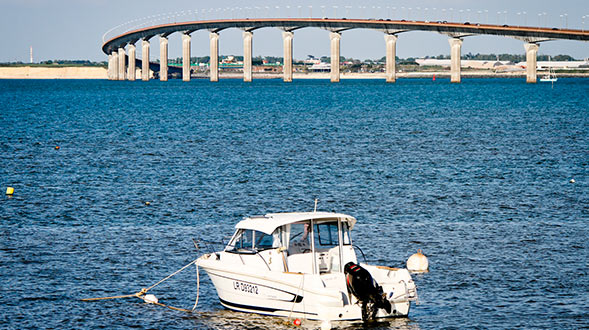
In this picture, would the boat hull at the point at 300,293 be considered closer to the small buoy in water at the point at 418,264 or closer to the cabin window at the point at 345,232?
the cabin window at the point at 345,232

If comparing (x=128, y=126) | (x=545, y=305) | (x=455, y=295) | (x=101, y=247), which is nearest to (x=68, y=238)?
(x=101, y=247)

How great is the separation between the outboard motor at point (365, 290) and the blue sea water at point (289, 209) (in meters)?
0.46

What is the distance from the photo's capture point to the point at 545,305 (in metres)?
22.0

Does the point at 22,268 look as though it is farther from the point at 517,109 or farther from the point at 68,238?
the point at 517,109

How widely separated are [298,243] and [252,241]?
1160mm

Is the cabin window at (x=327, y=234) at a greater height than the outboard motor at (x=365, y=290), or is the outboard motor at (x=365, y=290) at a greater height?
the cabin window at (x=327, y=234)

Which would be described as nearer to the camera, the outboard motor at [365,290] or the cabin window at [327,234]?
the outboard motor at [365,290]

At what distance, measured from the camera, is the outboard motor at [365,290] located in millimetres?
19922

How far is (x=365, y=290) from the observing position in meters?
20.0

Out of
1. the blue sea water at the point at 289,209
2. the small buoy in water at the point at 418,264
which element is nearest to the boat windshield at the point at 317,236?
the blue sea water at the point at 289,209

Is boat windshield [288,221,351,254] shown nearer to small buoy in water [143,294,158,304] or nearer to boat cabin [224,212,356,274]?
boat cabin [224,212,356,274]

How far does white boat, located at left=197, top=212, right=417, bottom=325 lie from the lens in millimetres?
20031

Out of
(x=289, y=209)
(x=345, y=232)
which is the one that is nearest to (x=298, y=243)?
(x=345, y=232)

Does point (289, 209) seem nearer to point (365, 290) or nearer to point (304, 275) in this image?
point (304, 275)
